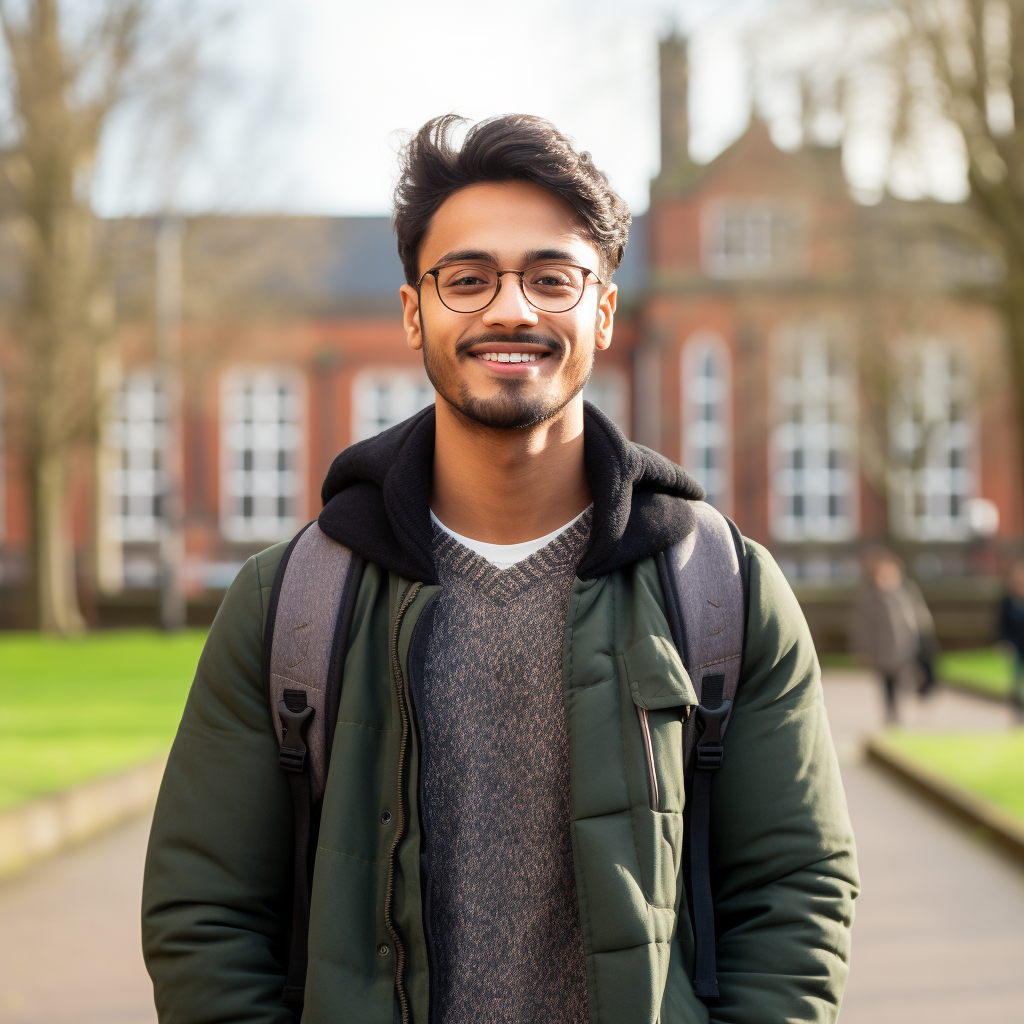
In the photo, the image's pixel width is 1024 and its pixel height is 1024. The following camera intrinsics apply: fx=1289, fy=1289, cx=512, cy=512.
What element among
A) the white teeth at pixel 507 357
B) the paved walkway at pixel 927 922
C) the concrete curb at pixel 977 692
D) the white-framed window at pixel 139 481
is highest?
the white-framed window at pixel 139 481

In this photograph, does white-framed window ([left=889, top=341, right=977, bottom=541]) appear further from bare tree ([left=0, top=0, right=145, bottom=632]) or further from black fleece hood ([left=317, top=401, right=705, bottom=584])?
black fleece hood ([left=317, top=401, right=705, bottom=584])

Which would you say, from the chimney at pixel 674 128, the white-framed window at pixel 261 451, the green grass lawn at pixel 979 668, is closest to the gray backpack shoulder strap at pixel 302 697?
the green grass lawn at pixel 979 668

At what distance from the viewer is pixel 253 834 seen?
1.79 m

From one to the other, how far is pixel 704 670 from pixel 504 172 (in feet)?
2.49

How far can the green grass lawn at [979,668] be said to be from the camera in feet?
54.2

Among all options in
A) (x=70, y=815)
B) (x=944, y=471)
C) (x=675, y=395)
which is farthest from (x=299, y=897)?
(x=944, y=471)

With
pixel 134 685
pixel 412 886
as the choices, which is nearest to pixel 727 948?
pixel 412 886

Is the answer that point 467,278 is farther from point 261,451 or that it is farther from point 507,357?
point 261,451

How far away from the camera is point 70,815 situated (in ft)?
24.4

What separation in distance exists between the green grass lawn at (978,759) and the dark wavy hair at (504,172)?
668 cm

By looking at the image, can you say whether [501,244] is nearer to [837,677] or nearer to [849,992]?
[849,992]

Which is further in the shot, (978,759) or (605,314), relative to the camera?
(978,759)

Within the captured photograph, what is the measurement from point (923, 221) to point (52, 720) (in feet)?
41.5

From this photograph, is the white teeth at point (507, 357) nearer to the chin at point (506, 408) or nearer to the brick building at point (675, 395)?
the chin at point (506, 408)
